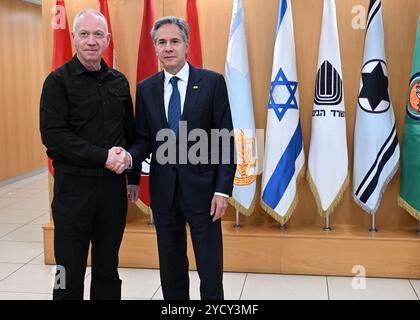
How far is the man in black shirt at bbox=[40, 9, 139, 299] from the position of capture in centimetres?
257

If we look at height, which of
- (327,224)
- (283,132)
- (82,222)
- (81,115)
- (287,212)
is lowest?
(327,224)

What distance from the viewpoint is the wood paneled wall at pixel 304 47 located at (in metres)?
4.06

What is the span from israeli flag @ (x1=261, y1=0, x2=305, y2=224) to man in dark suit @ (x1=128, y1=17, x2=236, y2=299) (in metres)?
1.35

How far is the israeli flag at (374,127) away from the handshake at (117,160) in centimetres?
203

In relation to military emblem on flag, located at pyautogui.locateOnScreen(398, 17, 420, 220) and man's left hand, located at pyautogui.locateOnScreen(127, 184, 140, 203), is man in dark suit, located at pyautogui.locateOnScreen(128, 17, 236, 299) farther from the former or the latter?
military emblem on flag, located at pyautogui.locateOnScreen(398, 17, 420, 220)

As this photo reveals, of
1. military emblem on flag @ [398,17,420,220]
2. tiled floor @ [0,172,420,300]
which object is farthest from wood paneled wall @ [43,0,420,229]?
tiled floor @ [0,172,420,300]

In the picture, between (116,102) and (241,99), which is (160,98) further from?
(241,99)

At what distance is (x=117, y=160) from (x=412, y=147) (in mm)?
2272

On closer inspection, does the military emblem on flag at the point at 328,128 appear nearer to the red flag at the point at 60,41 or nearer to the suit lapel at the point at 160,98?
the suit lapel at the point at 160,98

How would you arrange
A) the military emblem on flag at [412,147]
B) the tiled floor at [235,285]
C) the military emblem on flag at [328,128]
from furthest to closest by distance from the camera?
1. the military emblem on flag at [328,128]
2. the military emblem on flag at [412,147]
3. the tiled floor at [235,285]

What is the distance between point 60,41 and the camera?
163 inches

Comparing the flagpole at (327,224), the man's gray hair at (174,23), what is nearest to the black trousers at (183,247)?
the man's gray hair at (174,23)

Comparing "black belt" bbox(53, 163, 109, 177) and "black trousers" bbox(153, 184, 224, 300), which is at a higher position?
"black belt" bbox(53, 163, 109, 177)

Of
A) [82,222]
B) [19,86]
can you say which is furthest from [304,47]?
[19,86]
